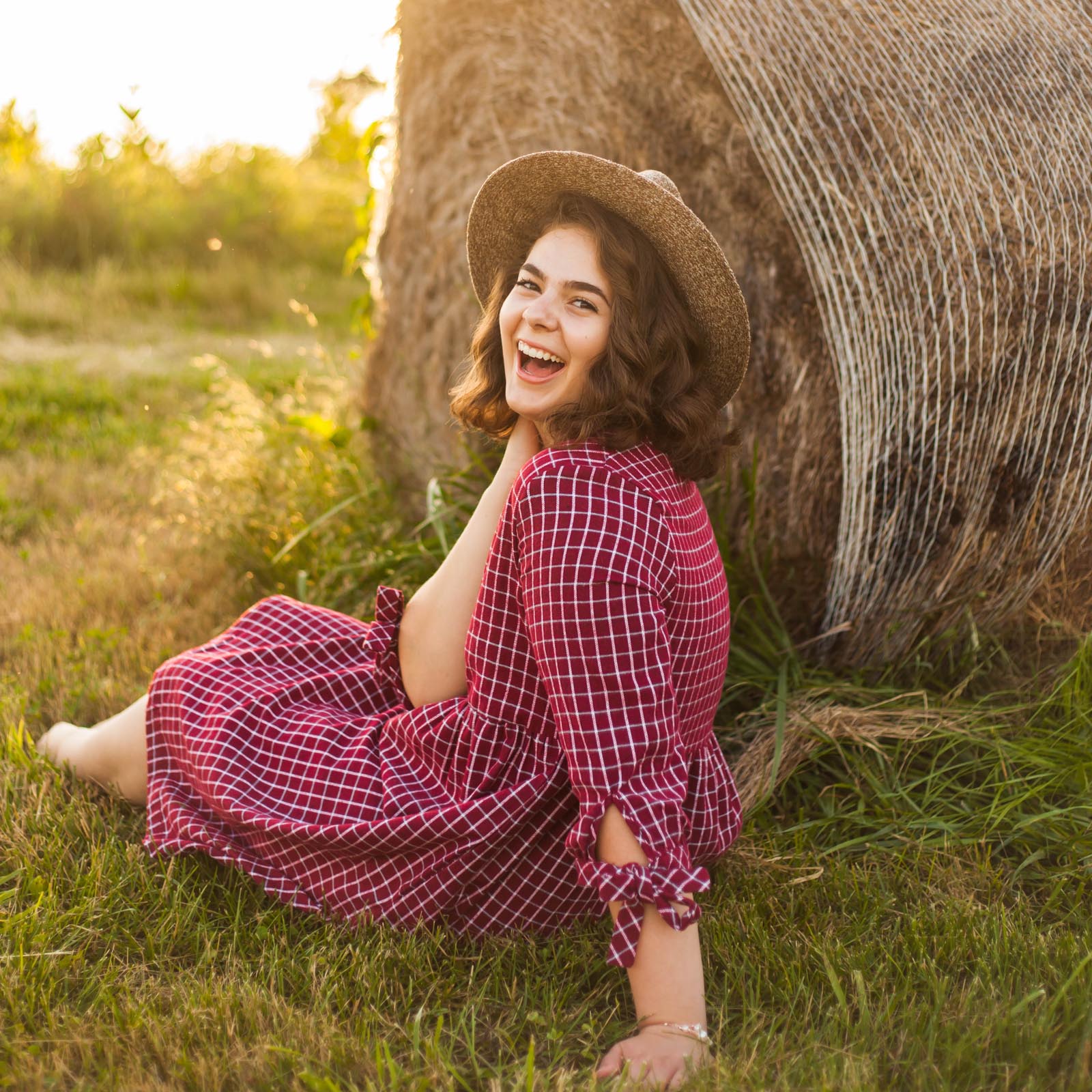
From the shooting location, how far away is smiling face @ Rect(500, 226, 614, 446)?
7.03 feet

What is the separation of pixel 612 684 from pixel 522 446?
0.67 meters

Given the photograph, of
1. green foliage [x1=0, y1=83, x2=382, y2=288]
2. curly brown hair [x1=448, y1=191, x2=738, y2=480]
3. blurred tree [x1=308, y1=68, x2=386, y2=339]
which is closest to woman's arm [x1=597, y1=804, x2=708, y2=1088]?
curly brown hair [x1=448, y1=191, x2=738, y2=480]

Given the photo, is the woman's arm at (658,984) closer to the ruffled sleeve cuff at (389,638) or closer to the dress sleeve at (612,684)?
the dress sleeve at (612,684)

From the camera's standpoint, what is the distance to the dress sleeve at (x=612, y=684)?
72.3 inches

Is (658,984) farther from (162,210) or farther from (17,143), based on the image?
(162,210)

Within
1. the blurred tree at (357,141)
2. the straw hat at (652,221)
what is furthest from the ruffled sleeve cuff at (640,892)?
the blurred tree at (357,141)

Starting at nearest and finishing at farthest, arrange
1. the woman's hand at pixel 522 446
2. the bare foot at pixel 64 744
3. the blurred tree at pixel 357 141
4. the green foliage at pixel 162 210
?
the woman's hand at pixel 522 446 < the bare foot at pixel 64 744 < the blurred tree at pixel 357 141 < the green foliage at pixel 162 210

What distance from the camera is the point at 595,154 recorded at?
3682 mm

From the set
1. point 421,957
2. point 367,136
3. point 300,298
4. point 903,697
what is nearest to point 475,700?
point 421,957

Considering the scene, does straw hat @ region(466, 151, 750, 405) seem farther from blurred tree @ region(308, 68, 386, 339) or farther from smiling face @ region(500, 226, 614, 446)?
blurred tree @ region(308, 68, 386, 339)

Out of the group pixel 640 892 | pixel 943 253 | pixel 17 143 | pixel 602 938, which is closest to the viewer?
pixel 640 892

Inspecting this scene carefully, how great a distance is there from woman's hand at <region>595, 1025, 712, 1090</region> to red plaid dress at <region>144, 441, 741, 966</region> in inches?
5.9

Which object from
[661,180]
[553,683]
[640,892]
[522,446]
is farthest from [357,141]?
[640,892]

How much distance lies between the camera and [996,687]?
2.98 meters
